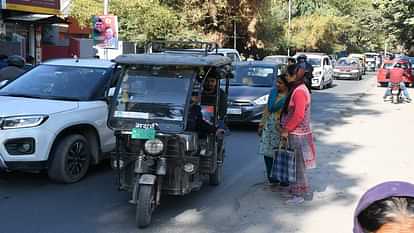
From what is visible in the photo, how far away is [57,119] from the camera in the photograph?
7.06 m

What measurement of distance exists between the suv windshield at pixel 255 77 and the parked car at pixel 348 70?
2373 cm

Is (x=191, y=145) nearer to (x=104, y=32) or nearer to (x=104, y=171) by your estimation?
(x=104, y=171)

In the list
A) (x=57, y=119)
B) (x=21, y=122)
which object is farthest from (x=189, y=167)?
(x=21, y=122)

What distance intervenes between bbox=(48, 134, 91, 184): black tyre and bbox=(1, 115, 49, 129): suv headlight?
0.47 meters

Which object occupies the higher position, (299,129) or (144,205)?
(299,129)

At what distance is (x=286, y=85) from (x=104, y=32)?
1286cm

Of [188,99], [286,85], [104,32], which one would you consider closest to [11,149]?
[188,99]

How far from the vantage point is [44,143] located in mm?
6938

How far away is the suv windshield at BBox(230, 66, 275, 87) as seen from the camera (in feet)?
45.4

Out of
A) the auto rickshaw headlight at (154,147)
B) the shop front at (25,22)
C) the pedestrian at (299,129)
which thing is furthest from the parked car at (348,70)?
the auto rickshaw headlight at (154,147)

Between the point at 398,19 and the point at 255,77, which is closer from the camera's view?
the point at 255,77

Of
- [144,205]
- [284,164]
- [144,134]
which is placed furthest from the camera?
[284,164]

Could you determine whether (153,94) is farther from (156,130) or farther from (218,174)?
(218,174)

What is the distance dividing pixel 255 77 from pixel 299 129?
24.4ft
